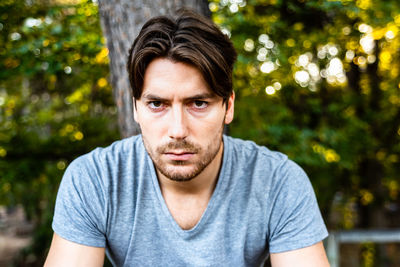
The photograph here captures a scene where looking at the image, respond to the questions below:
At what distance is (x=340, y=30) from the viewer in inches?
149

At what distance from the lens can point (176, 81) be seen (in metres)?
1.66

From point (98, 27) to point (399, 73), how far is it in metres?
4.87

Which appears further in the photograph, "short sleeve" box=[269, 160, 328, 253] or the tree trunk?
the tree trunk

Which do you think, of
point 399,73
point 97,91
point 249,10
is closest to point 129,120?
point 249,10

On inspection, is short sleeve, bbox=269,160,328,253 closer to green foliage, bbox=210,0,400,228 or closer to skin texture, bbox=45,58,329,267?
skin texture, bbox=45,58,329,267

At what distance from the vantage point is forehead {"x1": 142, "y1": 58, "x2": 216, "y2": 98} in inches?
65.1

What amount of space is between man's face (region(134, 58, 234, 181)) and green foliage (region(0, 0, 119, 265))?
3.57 feet

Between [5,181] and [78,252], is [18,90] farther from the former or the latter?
[78,252]

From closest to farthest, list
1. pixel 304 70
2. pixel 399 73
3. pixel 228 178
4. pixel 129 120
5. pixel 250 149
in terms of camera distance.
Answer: pixel 228 178 → pixel 250 149 → pixel 129 120 → pixel 304 70 → pixel 399 73

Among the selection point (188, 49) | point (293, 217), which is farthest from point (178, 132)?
point (293, 217)

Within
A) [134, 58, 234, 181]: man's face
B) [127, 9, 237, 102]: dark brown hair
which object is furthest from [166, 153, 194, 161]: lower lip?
[127, 9, 237, 102]: dark brown hair

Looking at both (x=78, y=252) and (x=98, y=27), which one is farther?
(x=98, y=27)

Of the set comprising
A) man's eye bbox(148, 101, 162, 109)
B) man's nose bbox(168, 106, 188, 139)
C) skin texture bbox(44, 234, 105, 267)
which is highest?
man's eye bbox(148, 101, 162, 109)

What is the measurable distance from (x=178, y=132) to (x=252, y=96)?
2266 millimetres
